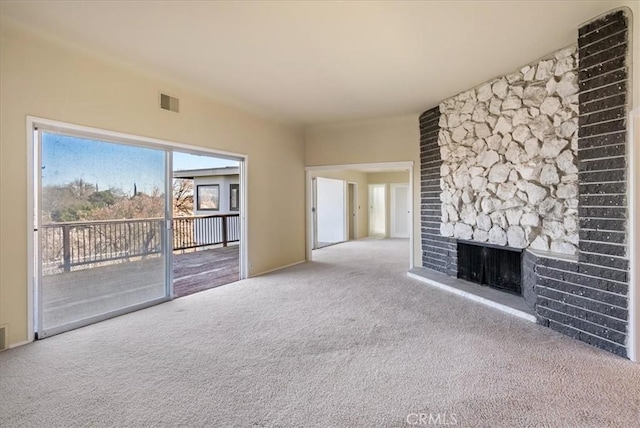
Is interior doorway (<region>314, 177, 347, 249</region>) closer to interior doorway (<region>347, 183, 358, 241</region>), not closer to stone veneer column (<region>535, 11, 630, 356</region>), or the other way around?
interior doorway (<region>347, 183, 358, 241</region>)

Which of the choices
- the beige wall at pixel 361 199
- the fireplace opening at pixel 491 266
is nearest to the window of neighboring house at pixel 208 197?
the beige wall at pixel 361 199

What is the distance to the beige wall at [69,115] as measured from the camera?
274 centimetres

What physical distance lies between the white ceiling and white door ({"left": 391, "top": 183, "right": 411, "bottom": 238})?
7.21 meters

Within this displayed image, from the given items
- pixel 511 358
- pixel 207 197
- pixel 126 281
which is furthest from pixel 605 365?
pixel 207 197

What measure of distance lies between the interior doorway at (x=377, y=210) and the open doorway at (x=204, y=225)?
15.4 feet

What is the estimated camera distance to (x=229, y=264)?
6.59 meters

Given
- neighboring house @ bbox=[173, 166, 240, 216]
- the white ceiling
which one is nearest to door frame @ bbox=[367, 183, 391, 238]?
neighboring house @ bbox=[173, 166, 240, 216]

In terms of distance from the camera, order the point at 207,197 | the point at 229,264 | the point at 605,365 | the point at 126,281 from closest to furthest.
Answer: the point at 605,365 → the point at 126,281 → the point at 229,264 → the point at 207,197

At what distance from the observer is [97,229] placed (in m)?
3.44

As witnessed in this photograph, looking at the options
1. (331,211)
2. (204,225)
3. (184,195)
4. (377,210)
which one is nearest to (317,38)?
(204,225)

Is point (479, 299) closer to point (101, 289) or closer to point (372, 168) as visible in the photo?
point (372, 168)

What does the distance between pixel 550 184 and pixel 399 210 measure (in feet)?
26.6

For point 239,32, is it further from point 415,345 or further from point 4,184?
point 415,345

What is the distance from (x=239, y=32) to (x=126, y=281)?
9.11 ft
